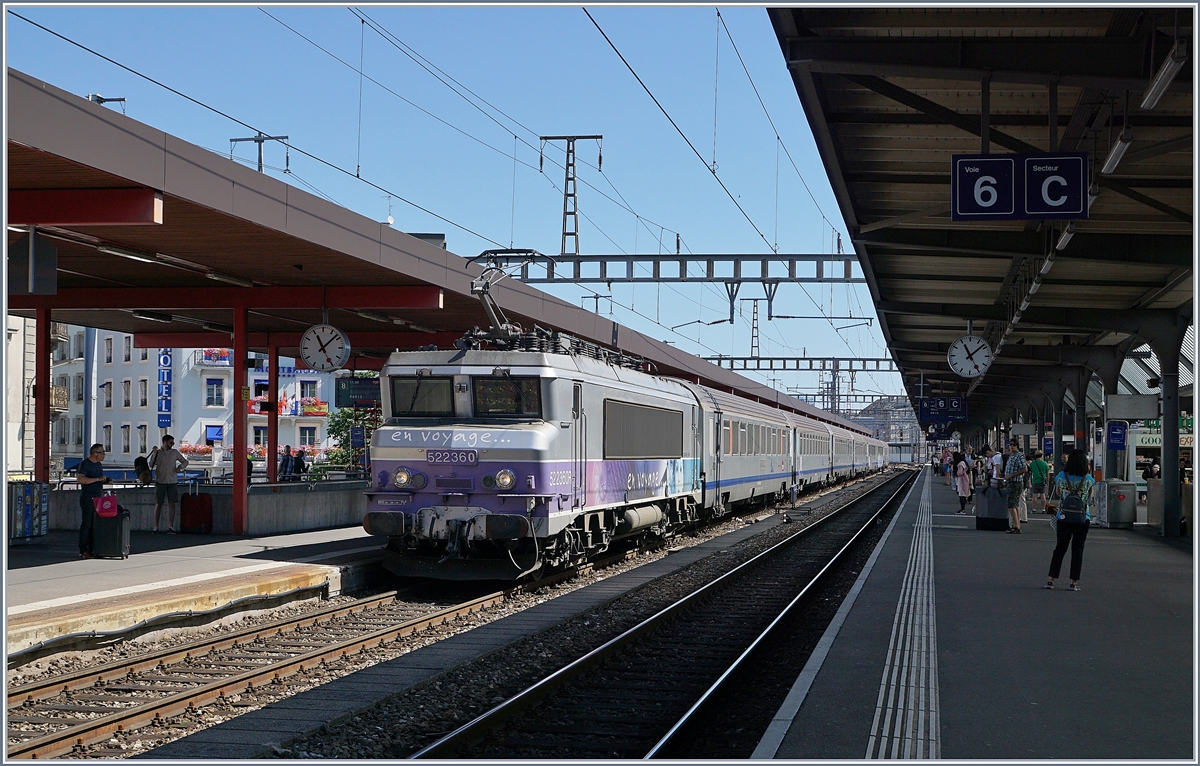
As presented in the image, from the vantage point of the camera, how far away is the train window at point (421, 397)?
555 inches

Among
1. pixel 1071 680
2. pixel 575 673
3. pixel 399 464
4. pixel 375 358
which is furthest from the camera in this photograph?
pixel 375 358

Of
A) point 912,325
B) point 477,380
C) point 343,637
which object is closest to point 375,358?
point 912,325

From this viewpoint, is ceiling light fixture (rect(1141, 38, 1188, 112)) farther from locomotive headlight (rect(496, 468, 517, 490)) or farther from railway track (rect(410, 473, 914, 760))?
locomotive headlight (rect(496, 468, 517, 490))

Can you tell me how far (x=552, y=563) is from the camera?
14281mm

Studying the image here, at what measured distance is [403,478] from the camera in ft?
44.5

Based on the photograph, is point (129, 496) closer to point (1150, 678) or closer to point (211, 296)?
point (211, 296)

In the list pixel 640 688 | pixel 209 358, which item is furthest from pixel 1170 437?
pixel 209 358

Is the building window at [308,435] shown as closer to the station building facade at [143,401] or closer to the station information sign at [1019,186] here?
the station building facade at [143,401]

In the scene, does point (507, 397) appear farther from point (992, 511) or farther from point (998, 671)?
point (992, 511)

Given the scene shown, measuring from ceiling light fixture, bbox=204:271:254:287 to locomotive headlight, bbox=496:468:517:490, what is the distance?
6120mm

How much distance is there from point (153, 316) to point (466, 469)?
36.2 ft

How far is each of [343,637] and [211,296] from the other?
9564 millimetres

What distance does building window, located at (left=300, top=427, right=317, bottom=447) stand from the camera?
63.9m

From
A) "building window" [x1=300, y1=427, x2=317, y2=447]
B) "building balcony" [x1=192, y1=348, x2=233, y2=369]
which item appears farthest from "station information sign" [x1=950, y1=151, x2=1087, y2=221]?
"building window" [x1=300, y1=427, x2=317, y2=447]
